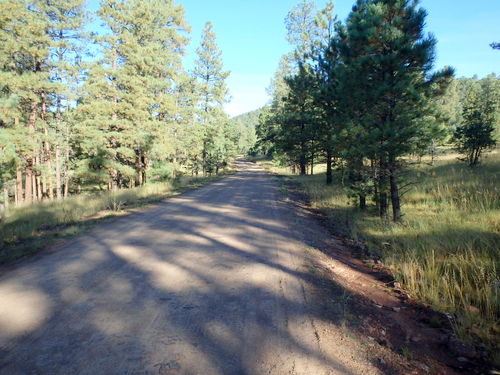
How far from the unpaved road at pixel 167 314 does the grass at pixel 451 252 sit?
5.90ft

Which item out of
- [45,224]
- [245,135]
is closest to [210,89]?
[45,224]

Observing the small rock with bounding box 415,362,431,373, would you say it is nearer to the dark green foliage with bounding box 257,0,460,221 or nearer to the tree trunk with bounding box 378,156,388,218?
the dark green foliage with bounding box 257,0,460,221

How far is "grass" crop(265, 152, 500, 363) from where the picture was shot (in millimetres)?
3439

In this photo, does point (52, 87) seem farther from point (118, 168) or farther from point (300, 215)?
point (300, 215)

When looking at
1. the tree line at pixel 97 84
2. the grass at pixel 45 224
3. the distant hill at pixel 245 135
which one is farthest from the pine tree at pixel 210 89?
the distant hill at pixel 245 135

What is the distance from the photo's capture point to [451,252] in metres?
5.06

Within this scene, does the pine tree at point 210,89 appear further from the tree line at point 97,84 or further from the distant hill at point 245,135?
the distant hill at point 245,135

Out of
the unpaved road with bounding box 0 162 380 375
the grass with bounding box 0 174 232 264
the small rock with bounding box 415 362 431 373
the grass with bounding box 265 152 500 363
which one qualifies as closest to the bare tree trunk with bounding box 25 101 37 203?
the grass with bounding box 0 174 232 264

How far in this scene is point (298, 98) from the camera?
2134 cm

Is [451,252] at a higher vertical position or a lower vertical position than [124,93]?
lower

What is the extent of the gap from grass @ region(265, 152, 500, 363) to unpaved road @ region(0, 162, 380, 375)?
1.80 meters

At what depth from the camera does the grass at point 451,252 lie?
3439 millimetres

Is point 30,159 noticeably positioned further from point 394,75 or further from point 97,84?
point 394,75

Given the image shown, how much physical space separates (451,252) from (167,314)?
5242 mm
